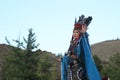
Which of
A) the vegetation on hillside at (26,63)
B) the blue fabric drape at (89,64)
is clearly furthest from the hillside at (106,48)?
the blue fabric drape at (89,64)

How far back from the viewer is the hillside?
307ft

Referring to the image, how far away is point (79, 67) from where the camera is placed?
6.73 metres

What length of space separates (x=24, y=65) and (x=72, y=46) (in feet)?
65.4

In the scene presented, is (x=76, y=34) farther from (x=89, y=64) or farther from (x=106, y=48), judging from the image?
(x=106, y=48)

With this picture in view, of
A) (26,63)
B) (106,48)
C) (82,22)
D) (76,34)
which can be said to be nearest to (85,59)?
(76,34)

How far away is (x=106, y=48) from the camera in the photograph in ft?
328

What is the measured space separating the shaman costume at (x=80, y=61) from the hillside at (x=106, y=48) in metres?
84.0

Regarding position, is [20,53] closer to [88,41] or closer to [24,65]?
[24,65]

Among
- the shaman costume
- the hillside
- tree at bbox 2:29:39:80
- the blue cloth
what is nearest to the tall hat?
the shaman costume

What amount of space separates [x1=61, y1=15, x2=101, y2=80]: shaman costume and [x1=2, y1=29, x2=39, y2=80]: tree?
18496 mm

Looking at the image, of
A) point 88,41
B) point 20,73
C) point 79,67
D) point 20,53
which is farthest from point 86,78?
point 20,53

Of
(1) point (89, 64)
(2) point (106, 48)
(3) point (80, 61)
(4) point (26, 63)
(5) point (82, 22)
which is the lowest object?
(1) point (89, 64)

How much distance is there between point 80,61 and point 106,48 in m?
94.0

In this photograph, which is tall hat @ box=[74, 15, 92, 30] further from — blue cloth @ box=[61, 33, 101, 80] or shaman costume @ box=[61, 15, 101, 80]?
blue cloth @ box=[61, 33, 101, 80]
